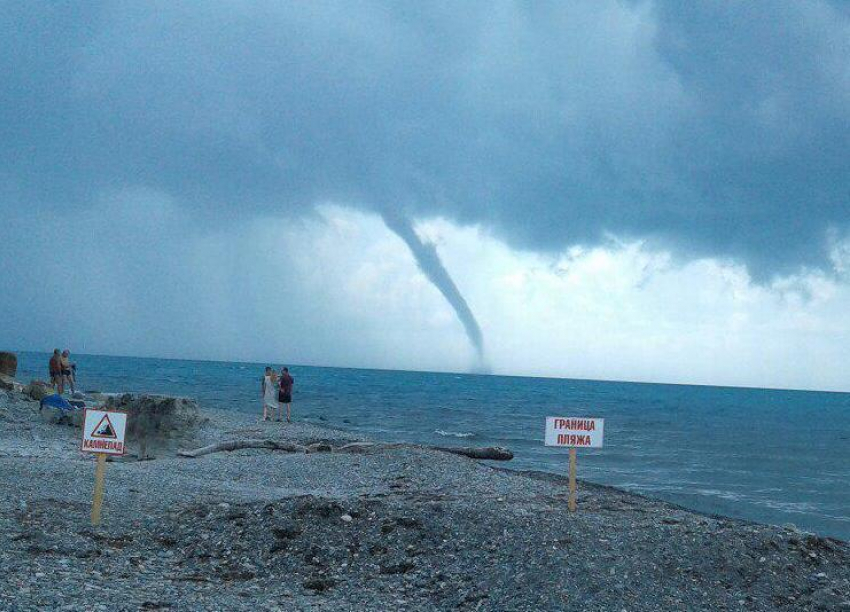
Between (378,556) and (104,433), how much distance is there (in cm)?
427

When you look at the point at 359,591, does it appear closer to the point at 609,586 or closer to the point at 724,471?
the point at 609,586

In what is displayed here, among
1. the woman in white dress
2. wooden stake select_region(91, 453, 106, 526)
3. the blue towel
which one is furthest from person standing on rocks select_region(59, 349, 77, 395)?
wooden stake select_region(91, 453, 106, 526)

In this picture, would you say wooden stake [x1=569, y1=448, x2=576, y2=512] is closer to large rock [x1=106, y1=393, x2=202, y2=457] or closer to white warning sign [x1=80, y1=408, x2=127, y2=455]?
white warning sign [x1=80, y1=408, x2=127, y2=455]

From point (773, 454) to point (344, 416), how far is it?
2591 cm

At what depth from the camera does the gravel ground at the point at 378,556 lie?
29.2ft

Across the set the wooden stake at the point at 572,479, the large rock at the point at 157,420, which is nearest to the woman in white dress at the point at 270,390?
the large rock at the point at 157,420

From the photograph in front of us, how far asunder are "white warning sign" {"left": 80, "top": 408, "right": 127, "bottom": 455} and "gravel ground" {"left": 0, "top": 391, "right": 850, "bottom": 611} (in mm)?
1087

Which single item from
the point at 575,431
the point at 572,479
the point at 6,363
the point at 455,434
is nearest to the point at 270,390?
the point at 455,434

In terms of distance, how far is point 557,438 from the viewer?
12266 mm

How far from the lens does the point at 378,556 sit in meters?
10.4

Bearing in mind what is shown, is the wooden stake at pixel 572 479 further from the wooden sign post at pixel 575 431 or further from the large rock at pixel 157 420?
the large rock at pixel 157 420

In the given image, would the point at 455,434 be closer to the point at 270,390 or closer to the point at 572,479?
the point at 270,390

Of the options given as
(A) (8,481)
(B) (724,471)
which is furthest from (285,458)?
(B) (724,471)

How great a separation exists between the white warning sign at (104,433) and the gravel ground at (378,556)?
3.57 feet
